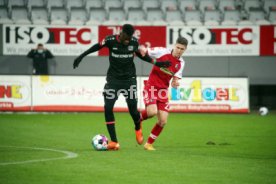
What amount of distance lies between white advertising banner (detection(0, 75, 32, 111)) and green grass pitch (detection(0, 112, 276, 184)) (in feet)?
7.87

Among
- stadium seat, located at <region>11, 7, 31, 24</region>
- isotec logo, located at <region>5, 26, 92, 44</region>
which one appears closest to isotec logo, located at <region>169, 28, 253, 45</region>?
isotec logo, located at <region>5, 26, 92, 44</region>

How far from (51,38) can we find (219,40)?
264 inches

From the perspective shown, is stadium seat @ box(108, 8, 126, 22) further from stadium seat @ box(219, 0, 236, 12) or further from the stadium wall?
stadium seat @ box(219, 0, 236, 12)

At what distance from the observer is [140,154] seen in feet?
37.6

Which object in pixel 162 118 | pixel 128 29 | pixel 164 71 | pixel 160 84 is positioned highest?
pixel 128 29


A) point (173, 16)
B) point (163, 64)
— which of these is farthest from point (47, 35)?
point (163, 64)

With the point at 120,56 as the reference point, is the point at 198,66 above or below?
below

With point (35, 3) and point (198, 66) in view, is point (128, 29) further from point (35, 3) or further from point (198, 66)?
point (35, 3)

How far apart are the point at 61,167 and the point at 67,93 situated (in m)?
13.8

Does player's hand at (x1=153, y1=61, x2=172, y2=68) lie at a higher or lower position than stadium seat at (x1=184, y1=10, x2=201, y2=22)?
lower

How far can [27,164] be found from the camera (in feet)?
32.2

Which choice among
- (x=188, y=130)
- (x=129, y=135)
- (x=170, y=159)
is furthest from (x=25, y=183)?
(x=188, y=130)

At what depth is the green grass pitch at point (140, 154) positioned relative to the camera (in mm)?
8664

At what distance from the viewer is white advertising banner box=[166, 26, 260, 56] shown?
2597cm
